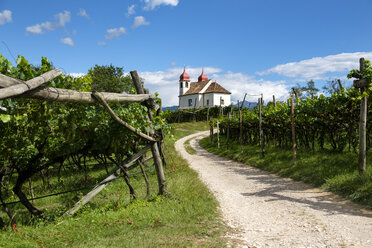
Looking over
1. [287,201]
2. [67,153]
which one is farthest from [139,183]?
[287,201]

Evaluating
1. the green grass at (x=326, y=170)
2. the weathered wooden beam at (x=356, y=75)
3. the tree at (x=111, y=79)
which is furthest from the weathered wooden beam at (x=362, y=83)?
the tree at (x=111, y=79)

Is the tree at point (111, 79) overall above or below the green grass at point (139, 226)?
above

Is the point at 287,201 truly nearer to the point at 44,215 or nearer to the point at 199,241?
the point at 199,241

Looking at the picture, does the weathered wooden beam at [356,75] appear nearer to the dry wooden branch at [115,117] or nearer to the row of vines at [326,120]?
the row of vines at [326,120]

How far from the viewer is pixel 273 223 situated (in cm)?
573

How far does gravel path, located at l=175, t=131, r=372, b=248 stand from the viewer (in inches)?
190

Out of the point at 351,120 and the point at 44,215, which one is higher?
the point at 351,120

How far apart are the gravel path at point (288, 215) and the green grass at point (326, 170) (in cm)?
37

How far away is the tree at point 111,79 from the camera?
5378 centimetres

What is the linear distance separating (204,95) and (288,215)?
186 feet

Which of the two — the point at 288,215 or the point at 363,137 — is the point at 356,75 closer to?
the point at 363,137

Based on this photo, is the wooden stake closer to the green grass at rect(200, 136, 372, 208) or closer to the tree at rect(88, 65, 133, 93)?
the green grass at rect(200, 136, 372, 208)

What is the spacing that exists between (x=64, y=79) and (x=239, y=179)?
723cm

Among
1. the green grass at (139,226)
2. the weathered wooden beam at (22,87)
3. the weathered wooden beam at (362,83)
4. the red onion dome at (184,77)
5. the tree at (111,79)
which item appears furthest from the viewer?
the red onion dome at (184,77)
